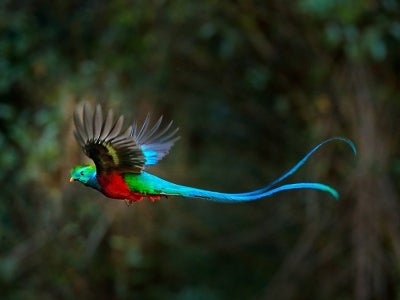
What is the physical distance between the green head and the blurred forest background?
3.91 metres

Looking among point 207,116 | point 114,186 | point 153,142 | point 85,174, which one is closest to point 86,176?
point 85,174

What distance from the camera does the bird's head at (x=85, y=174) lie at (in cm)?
271

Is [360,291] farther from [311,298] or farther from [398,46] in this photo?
[398,46]

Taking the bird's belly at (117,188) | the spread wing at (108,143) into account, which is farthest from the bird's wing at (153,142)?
the bird's belly at (117,188)

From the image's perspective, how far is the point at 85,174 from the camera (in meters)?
2.74

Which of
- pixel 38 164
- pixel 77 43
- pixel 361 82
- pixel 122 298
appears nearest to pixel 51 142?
pixel 38 164

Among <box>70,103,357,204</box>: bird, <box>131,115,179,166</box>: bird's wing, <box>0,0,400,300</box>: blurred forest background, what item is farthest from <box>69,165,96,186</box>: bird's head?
<box>0,0,400,300</box>: blurred forest background

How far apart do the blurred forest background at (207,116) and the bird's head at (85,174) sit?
3.90 meters

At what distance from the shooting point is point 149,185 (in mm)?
2682

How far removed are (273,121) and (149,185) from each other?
5693 millimetres

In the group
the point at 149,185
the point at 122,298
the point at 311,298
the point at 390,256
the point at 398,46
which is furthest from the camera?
the point at 122,298

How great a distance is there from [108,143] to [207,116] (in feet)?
20.5

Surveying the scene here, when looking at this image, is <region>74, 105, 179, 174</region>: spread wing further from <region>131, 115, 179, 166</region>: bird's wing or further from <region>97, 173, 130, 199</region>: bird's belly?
<region>131, 115, 179, 166</region>: bird's wing

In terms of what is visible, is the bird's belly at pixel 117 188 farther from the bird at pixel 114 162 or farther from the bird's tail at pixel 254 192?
the bird's tail at pixel 254 192
